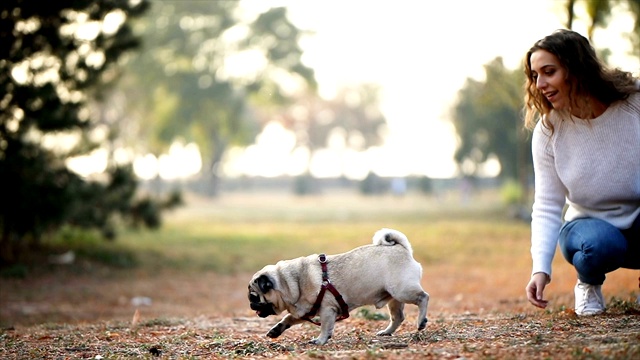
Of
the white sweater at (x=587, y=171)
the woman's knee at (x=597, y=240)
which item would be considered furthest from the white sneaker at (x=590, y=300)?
the white sweater at (x=587, y=171)

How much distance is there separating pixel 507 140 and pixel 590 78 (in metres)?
37.4

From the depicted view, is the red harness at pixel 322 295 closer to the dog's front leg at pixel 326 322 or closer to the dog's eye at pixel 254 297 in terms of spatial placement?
the dog's front leg at pixel 326 322

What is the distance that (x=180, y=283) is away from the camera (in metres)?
14.9

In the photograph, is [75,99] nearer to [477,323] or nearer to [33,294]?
[33,294]

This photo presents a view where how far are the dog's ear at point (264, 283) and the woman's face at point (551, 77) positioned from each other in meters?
2.34

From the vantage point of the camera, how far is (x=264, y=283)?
5512 millimetres

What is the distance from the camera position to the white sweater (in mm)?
5160

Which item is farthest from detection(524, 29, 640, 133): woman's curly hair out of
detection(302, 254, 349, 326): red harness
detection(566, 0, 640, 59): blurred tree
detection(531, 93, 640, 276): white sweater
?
detection(566, 0, 640, 59): blurred tree

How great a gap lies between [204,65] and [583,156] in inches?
1448

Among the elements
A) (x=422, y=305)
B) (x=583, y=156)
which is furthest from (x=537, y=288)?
(x=583, y=156)

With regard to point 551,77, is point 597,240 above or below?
below

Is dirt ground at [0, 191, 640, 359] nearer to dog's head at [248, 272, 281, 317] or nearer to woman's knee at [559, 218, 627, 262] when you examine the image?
dog's head at [248, 272, 281, 317]

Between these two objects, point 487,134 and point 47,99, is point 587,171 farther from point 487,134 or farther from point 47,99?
point 487,134

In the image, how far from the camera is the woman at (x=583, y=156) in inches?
201
